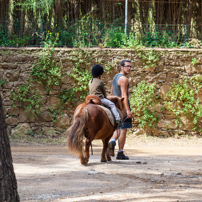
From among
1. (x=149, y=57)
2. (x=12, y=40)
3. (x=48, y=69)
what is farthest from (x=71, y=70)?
(x=149, y=57)

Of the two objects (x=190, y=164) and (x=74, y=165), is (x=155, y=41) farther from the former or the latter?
(x=74, y=165)

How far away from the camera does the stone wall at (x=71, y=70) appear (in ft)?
38.0

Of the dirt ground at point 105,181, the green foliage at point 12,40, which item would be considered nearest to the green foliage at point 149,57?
the green foliage at point 12,40

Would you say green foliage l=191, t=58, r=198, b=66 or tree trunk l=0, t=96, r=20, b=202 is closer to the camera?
tree trunk l=0, t=96, r=20, b=202

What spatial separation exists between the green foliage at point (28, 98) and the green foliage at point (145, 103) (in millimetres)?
3332

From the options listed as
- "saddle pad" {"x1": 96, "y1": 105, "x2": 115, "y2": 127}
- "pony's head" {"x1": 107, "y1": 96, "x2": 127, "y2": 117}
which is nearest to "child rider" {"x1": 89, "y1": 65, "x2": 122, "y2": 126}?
"saddle pad" {"x1": 96, "y1": 105, "x2": 115, "y2": 127}

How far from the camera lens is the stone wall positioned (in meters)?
11.6

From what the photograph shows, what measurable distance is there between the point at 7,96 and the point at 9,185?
8780 millimetres

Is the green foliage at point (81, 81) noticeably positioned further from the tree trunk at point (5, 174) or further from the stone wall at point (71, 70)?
the tree trunk at point (5, 174)

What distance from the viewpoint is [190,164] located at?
22.4ft

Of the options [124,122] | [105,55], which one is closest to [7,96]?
[105,55]

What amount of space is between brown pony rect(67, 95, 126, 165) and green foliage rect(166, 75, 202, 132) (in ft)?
19.1

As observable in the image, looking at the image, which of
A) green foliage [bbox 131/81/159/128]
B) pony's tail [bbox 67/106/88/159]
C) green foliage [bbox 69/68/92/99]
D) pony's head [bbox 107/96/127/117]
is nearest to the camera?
pony's tail [bbox 67/106/88/159]

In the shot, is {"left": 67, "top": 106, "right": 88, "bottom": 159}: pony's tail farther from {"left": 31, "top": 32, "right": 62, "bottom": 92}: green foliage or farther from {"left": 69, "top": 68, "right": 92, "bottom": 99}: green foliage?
{"left": 31, "top": 32, "right": 62, "bottom": 92}: green foliage
